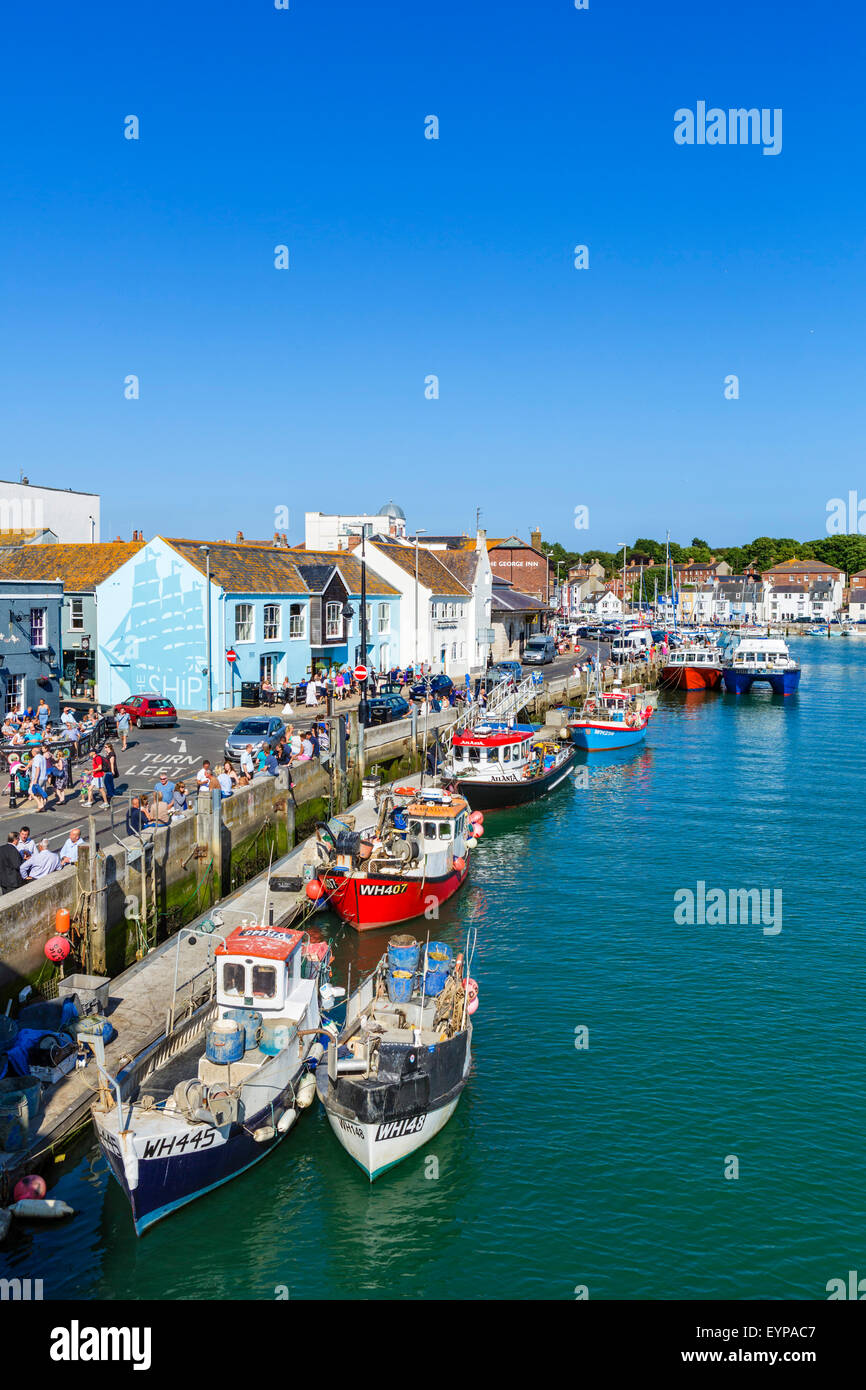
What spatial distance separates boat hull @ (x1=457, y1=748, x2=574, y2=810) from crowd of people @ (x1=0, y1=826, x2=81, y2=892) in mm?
20748

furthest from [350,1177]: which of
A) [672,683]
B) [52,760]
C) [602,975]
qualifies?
[672,683]

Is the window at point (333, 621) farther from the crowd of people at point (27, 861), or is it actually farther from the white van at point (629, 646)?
the white van at point (629, 646)

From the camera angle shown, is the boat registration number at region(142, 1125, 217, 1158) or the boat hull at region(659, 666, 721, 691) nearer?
the boat registration number at region(142, 1125, 217, 1158)

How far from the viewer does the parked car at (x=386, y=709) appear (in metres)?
45.8

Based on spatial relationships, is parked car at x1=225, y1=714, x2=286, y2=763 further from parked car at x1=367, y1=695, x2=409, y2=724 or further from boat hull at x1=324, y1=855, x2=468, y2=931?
boat hull at x1=324, y1=855, x2=468, y2=931

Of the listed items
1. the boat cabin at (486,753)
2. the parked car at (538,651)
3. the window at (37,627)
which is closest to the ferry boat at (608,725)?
the boat cabin at (486,753)

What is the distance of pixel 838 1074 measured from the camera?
2011 cm

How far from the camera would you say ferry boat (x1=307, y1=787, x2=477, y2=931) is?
27.3 meters

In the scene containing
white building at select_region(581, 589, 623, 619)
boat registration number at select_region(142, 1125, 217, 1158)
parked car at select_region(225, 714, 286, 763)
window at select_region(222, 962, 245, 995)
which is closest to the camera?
boat registration number at select_region(142, 1125, 217, 1158)

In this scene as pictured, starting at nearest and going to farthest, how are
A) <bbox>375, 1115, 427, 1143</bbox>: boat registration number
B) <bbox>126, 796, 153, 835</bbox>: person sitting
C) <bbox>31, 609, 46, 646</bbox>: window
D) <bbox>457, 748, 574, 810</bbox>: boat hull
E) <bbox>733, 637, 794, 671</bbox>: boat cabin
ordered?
1. <bbox>375, 1115, 427, 1143</bbox>: boat registration number
2. <bbox>126, 796, 153, 835</bbox>: person sitting
3. <bbox>31, 609, 46, 646</bbox>: window
4. <bbox>457, 748, 574, 810</bbox>: boat hull
5. <bbox>733, 637, 794, 671</bbox>: boat cabin

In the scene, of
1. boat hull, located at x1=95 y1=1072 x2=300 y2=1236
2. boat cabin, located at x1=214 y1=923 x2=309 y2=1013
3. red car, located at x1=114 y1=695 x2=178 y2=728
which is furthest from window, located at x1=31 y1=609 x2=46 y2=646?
boat hull, located at x1=95 y1=1072 x2=300 y2=1236

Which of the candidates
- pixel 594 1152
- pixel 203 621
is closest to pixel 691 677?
pixel 203 621
